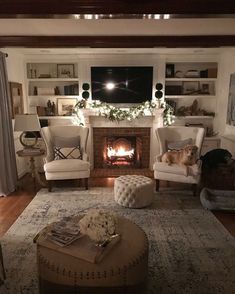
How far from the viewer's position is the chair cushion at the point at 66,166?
162 inches

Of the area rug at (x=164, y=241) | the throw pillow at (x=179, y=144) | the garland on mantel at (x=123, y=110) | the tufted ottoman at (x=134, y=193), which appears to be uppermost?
the garland on mantel at (x=123, y=110)

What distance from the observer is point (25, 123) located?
4.20 metres

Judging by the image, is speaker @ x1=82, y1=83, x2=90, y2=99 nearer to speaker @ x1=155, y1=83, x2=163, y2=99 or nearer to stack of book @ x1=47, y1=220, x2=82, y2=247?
speaker @ x1=155, y1=83, x2=163, y2=99

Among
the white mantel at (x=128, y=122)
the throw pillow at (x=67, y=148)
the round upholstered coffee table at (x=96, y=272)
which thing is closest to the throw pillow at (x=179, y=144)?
the white mantel at (x=128, y=122)

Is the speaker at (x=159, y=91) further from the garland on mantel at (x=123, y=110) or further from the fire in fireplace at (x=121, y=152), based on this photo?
the fire in fireplace at (x=121, y=152)

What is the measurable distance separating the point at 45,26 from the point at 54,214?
2348 mm

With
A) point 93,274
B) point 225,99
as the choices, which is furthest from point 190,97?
point 93,274

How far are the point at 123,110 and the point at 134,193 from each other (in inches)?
90.2

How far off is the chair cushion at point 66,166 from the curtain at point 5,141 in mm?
630

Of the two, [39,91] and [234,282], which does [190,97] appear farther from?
[234,282]

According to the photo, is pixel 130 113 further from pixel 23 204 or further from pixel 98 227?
pixel 98 227

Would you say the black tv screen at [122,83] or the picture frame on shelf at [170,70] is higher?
the picture frame on shelf at [170,70]

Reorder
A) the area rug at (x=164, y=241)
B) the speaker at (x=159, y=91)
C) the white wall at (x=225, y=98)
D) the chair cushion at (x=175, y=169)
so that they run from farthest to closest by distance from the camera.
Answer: the speaker at (x=159, y=91)
the white wall at (x=225, y=98)
the chair cushion at (x=175, y=169)
the area rug at (x=164, y=241)

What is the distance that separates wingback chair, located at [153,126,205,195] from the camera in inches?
158
